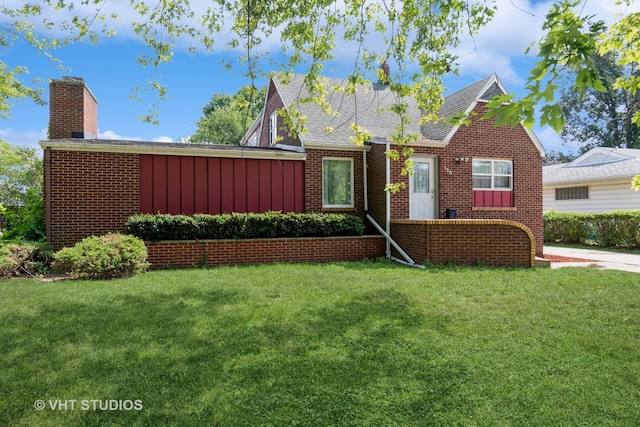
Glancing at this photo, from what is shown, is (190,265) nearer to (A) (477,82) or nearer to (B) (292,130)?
(B) (292,130)

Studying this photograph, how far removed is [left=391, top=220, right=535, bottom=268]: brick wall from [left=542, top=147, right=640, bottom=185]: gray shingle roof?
9.21 m

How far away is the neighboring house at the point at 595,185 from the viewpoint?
16.2 meters

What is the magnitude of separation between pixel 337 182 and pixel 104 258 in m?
6.80

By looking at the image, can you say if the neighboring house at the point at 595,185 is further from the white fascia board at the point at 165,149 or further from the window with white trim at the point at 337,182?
the white fascia board at the point at 165,149

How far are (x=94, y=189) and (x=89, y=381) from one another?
770cm

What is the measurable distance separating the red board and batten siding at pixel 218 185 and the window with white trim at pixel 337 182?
787 mm

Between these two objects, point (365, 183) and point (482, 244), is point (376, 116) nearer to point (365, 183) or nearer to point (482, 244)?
point (365, 183)

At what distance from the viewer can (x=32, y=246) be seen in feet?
27.0

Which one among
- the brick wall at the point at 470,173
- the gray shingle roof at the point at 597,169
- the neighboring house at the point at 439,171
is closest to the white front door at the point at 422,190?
the neighboring house at the point at 439,171

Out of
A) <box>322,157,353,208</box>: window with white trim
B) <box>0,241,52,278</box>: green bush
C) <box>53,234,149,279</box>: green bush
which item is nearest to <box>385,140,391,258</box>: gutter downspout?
<box>322,157,353,208</box>: window with white trim

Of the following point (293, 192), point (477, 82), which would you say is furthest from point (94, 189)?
point (477, 82)

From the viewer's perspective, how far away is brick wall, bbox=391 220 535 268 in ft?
29.9

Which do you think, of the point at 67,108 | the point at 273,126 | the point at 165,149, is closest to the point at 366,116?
the point at 273,126

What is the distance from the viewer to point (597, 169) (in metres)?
18.4
